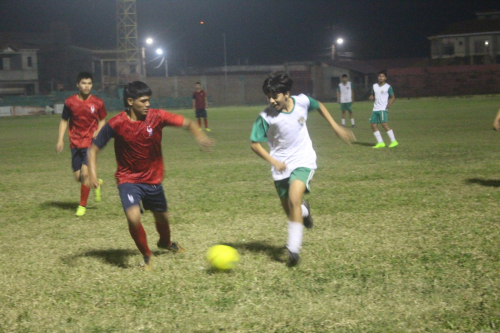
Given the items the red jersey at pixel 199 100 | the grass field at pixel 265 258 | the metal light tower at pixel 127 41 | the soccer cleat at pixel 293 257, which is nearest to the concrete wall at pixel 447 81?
the metal light tower at pixel 127 41

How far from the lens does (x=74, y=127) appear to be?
8.12 metres

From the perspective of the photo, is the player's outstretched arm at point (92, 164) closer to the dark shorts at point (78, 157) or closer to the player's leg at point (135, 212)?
the player's leg at point (135, 212)

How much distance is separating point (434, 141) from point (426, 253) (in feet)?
37.1

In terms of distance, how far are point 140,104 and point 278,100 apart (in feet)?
4.18

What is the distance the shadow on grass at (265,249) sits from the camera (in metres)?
5.55

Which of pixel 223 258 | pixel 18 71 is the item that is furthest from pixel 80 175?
pixel 18 71

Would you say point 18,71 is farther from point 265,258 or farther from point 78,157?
point 265,258

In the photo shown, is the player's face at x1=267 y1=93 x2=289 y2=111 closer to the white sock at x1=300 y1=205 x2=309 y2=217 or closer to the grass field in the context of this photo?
the white sock at x1=300 y1=205 x2=309 y2=217

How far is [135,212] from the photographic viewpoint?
501cm

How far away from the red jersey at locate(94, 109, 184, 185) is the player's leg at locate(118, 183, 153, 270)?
89 millimetres

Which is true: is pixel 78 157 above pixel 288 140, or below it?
below

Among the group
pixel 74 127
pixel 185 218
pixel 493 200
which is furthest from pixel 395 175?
pixel 74 127

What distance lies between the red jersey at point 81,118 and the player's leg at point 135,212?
318 cm

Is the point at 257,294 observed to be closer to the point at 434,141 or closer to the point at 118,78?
the point at 434,141
